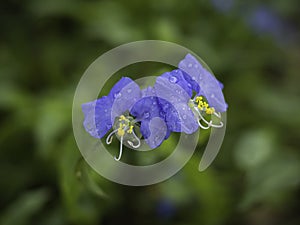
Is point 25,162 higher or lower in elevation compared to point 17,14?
lower

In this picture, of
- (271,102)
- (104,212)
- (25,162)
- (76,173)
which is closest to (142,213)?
(104,212)

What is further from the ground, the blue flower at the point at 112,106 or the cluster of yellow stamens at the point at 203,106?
the cluster of yellow stamens at the point at 203,106

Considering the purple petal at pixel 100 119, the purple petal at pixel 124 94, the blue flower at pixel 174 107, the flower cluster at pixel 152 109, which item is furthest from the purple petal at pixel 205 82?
the purple petal at pixel 100 119

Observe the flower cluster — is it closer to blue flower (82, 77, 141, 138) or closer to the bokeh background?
blue flower (82, 77, 141, 138)

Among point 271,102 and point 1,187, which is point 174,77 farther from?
point 271,102

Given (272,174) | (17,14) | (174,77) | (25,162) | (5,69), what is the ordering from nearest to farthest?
(174,77) < (272,174) < (25,162) < (5,69) < (17,14)

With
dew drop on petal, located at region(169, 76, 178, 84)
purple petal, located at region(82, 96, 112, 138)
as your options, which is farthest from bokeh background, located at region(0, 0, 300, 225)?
dew drop on petal, located at region(169, 76, 178, 84)

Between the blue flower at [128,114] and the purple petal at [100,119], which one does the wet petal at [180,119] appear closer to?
the blue flower at [128,114]
